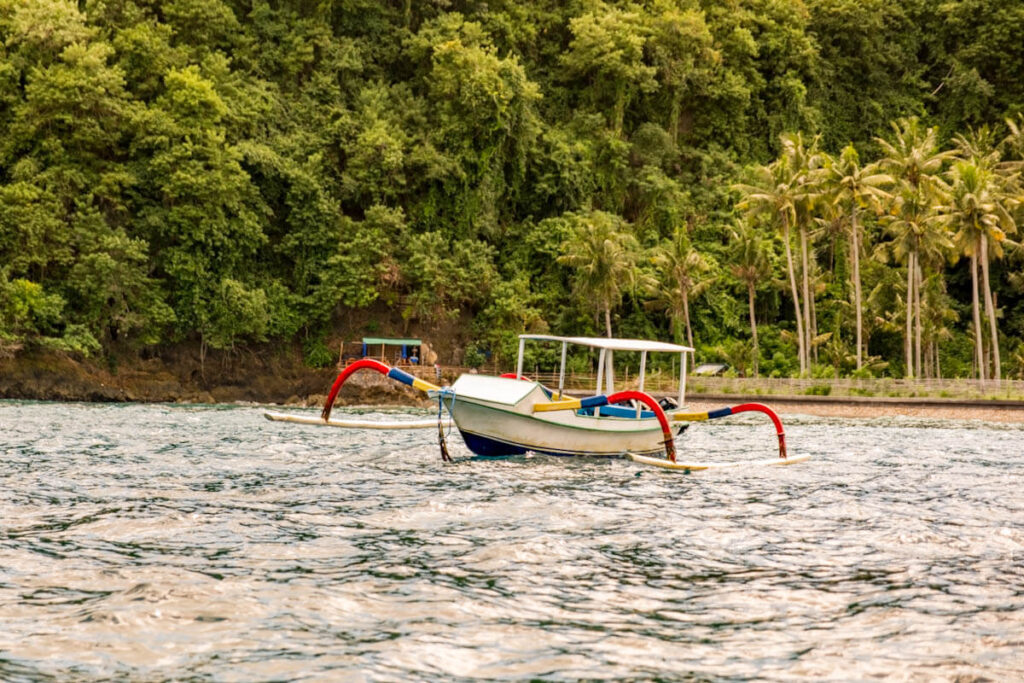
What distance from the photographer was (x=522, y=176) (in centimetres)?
6234

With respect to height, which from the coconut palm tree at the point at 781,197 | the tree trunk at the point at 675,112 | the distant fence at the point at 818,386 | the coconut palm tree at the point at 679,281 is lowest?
the distant fence at the point at 818,386

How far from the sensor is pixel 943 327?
57.2 meters

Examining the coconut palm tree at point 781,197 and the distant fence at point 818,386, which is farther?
the coconut palm tree at point 781,197

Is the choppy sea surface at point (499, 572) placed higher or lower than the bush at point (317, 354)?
lower

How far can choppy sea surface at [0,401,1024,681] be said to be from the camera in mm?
7598

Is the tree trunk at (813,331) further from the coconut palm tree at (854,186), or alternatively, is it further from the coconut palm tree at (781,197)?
the coconut palm tree at (854,186)

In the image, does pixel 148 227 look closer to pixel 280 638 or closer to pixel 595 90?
pixel 595 90

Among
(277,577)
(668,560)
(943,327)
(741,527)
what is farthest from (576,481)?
(943,327)

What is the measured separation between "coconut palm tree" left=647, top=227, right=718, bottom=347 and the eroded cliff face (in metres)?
15.7

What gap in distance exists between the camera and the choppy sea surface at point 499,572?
24.9 ft

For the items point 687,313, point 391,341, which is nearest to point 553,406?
point 391,341

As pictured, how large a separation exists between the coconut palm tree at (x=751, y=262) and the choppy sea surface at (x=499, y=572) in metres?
36.9

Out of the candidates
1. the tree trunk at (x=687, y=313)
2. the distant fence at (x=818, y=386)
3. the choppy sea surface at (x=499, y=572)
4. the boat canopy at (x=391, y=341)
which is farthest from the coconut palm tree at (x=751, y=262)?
the choppy sea surface at (x=499, y=572)

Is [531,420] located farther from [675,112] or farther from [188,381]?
[675,112]
